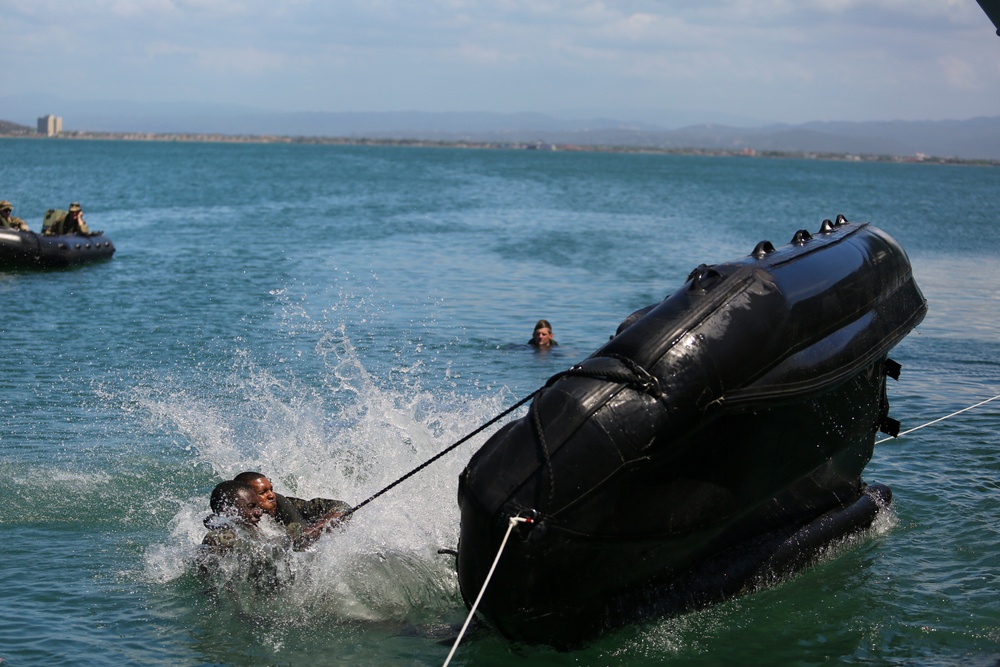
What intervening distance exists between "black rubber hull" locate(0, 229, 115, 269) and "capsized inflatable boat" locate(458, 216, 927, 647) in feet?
78.0

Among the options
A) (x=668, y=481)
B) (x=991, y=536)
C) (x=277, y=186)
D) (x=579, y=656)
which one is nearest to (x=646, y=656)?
(x=579, y=656)

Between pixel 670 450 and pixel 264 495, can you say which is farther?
pixel 264 495

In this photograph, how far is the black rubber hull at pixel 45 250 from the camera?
27.8 m

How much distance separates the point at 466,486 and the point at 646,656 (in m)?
1.74

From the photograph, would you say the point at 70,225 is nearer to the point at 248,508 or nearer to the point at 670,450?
the point at 248,508

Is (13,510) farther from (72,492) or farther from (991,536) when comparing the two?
(991,536)

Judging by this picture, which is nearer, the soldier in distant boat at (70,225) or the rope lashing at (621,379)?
the rope lashing at (621,379)

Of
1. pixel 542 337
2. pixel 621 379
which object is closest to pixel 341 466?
pixel 621 379

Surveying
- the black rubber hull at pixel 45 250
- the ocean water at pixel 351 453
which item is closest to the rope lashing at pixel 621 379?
the ocean water at pixel 351 453

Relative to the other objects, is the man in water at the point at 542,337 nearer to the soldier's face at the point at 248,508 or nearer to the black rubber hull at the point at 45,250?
the soldier's face at the point at 248,508

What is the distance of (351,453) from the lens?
10.6 metres

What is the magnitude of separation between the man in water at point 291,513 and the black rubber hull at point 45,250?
70.9 feet

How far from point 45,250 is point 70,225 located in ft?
8.71

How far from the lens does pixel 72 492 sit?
1074cm
